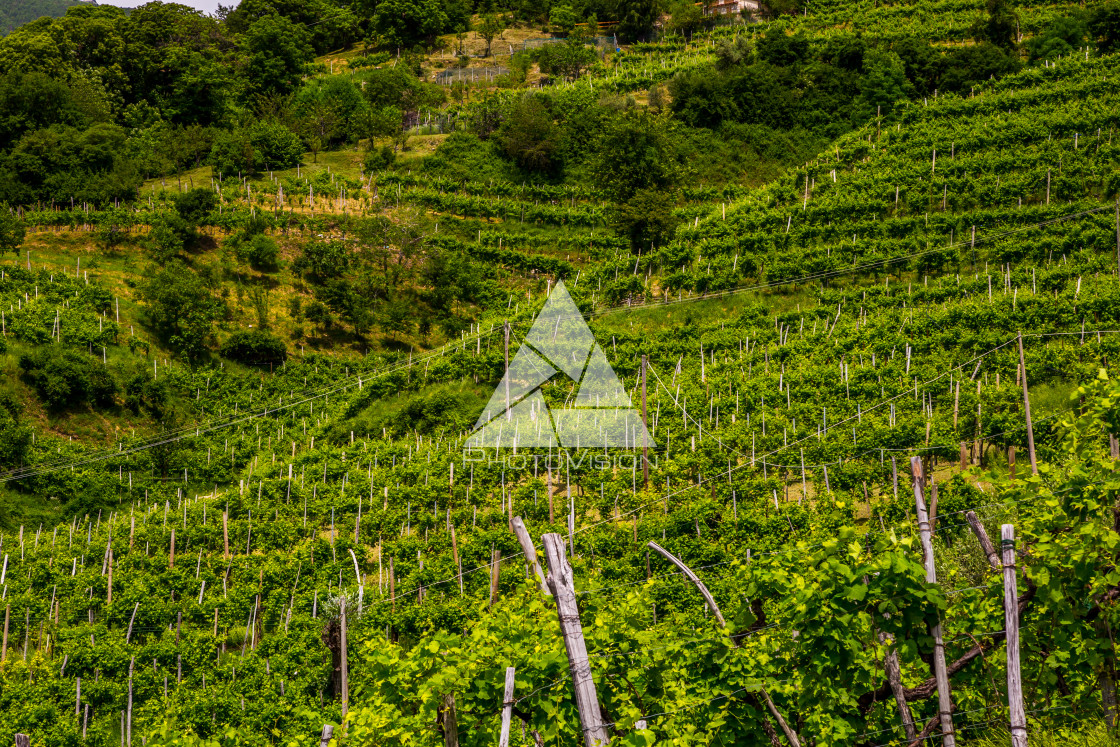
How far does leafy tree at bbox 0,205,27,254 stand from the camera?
30.0 meters

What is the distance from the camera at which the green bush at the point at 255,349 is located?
97.3ft

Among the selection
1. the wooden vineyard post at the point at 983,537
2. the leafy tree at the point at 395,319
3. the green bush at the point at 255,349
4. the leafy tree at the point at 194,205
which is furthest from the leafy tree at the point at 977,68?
the wooden vineyard post at the point at 983,537

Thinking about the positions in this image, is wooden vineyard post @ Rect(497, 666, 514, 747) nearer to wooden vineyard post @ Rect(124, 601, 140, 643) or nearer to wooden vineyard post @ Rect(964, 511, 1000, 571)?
wooden vineyard post @ Rect(964, 511, 1000, 571)

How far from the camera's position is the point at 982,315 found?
2194 centimetres

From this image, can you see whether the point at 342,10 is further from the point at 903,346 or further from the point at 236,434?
the point at 903,346

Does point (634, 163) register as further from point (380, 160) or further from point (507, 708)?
point (507, 708)

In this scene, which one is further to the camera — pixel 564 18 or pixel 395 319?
pixel 564 18

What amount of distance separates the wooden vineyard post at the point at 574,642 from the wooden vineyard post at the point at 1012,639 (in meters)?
2.68

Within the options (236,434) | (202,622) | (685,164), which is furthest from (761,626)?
(685,164)

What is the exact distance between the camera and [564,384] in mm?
24609

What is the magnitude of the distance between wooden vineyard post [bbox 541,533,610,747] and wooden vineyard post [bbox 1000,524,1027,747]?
2676mm

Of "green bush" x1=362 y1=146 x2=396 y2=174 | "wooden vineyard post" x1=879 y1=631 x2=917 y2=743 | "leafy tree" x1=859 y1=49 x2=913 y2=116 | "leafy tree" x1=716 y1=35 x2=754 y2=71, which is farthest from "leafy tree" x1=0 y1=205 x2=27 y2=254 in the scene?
"leafy tree" x1=859 y1=49 x2=913 y2=116

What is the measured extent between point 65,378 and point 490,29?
39.5 metres

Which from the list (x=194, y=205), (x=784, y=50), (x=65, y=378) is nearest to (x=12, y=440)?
(x=65, y=378)
